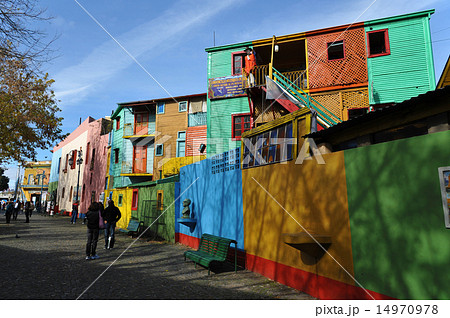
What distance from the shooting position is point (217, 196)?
10.7 m

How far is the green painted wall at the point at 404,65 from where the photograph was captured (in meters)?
13.5

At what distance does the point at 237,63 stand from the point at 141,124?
1499 cm

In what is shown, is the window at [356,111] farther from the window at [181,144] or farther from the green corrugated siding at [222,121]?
the window at [181,144]

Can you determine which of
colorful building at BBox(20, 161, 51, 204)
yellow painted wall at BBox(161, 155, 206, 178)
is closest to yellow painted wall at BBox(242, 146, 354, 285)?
yellow painted wall at BBox(161, 155, 206, 178)

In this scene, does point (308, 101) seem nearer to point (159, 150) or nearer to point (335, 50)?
point (335, 50)

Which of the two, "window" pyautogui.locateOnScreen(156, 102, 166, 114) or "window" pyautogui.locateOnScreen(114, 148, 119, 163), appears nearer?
"window" pyautogui.locateOnScreen(156, 102, 166, 114)

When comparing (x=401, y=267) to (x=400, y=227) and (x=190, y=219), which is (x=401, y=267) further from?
(x=190, y=219)

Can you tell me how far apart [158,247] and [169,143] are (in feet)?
51.4

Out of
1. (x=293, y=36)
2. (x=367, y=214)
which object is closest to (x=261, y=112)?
(x=293, y=36)

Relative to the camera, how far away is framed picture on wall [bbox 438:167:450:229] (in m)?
3.67

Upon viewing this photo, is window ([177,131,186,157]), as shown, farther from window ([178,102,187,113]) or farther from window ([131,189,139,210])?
window ([131,189,139,210])

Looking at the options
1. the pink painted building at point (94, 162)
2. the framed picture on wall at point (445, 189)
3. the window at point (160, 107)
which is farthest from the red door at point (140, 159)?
the framed picture on wall at point (445, 189)

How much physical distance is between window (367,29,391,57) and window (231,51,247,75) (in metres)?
6.76

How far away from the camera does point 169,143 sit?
90.3ft
